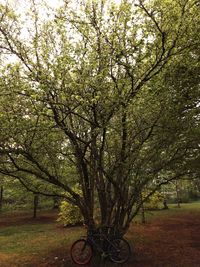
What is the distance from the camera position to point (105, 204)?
383 inches

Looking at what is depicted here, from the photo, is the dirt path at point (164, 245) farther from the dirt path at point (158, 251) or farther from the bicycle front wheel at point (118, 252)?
the bicycle front wheel at point (118, 252)

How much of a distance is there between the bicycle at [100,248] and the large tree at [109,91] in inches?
20.1

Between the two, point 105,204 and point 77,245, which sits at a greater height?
point 105,204

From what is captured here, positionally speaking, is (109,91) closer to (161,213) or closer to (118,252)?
(118,252)

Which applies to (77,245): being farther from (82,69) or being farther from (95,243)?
(82,69)

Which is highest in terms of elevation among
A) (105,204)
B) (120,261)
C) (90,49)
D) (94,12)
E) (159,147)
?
(94,12)

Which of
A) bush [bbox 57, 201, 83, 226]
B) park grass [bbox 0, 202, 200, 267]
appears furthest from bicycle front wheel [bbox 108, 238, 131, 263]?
bush [bbox 57, 201, 83, 226]

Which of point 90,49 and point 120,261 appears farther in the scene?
point 120,261

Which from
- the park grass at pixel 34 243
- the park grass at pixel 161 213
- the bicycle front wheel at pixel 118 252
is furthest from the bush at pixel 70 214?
the bicycle front wheel at pixel 118 252

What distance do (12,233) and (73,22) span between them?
1299cm

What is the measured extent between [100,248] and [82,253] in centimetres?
64

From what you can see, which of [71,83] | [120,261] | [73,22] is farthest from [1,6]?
[120,261]

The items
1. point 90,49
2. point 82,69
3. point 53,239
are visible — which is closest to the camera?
point 82,69

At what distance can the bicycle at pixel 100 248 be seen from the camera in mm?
9117
